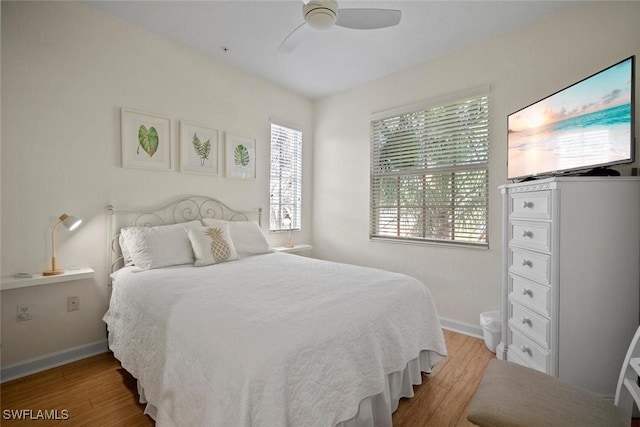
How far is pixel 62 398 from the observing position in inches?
75.0

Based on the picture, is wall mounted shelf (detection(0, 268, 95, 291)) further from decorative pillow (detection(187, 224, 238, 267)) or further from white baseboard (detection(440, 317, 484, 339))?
white baseboard (detection(440, 317, 484, 339))

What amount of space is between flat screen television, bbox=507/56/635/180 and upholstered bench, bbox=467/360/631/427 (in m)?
1.39

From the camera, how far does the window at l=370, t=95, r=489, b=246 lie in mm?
2969

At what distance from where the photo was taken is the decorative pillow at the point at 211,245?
259cm

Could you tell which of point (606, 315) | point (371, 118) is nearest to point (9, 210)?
point (371, 118)

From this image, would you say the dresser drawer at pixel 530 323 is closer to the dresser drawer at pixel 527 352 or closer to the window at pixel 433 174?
the dresser drawer at pixel 527 352

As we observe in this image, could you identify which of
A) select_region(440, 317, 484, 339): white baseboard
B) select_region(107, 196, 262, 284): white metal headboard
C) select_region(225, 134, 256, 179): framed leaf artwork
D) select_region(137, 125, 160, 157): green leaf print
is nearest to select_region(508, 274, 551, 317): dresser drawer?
select_region(440, 317, 484, 339): white baseboard

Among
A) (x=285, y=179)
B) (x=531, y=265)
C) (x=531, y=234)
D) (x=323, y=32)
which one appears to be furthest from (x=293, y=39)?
(x=531, y=265)

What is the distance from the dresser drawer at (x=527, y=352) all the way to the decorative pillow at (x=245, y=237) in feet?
7.77

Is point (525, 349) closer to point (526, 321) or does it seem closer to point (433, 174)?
point (526, 321)

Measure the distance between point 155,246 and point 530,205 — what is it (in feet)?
9.47

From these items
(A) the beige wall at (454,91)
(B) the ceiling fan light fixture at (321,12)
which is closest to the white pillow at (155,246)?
(B) the ceiling fan light fixture at (321,12)

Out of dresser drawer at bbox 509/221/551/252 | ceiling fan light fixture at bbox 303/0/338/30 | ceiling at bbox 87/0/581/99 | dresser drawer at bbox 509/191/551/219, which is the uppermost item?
ceiling at bbox 87/0/581/99

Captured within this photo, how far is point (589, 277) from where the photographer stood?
5.70ft
